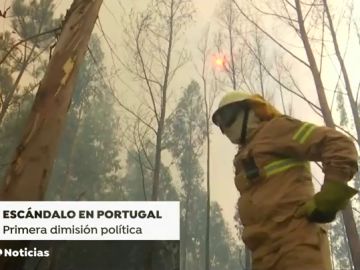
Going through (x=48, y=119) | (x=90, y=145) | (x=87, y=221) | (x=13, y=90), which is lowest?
(x=87, y=221)

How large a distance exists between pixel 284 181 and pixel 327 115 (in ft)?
3.74

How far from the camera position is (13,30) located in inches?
70.8

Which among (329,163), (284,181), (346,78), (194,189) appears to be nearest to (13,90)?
(194,189)

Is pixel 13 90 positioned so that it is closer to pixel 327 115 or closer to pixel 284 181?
pixel 284 181

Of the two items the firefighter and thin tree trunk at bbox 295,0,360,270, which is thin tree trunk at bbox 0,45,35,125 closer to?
the firefighter

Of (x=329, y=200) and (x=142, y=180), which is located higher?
(x=142, y=180)

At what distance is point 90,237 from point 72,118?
576mm

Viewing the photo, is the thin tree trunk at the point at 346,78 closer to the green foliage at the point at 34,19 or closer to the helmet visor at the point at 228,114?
the helmet visor at the point at 228,114

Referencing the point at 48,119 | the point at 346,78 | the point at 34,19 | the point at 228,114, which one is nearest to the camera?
the point at 228,114

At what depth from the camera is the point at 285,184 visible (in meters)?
0.85

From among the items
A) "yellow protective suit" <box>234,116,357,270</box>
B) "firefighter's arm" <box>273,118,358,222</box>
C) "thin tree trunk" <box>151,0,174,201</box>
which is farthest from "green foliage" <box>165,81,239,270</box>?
"firefighter's arm" <box>273,118,358,222</box>

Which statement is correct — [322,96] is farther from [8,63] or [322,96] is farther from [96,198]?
[8,63]

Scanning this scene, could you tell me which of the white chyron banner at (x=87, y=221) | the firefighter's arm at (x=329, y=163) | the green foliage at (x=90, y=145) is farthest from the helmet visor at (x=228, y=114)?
the green foliage at (x=90, y=145)

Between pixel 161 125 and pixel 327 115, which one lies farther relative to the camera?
pixel 327 115
